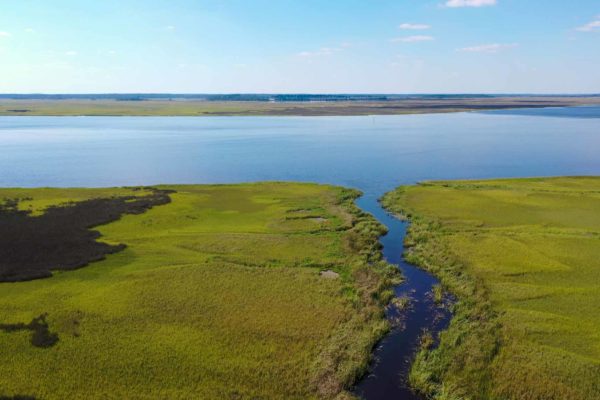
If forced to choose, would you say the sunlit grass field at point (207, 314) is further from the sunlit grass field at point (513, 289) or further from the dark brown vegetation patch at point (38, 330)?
the sunlit grass field at point (513, 289)

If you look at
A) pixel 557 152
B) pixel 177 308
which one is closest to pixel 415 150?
pixel 557 152

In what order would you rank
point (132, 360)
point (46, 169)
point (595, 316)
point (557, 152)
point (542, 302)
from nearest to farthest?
point (132, 360), point (595, 316), point (542, 302), point (46, 169), point (557, 152)

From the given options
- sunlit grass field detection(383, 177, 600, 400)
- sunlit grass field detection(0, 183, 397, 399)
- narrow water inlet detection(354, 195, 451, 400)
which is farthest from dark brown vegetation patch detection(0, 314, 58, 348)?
sunlit grass field detection(383, 177, 600, 400)

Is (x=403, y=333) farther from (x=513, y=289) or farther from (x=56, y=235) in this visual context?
(x=56, y=235)

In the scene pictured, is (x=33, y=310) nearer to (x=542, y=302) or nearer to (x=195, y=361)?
(x=195, y=361)

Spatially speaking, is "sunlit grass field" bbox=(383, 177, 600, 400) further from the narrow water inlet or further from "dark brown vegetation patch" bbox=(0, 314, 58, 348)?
"dark brown vegetation patch" bbox=(0, 314, 58, 348)
